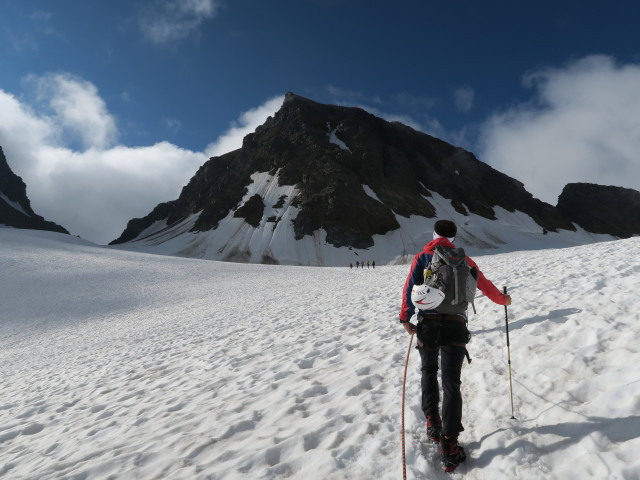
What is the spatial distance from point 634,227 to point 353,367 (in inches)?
6395

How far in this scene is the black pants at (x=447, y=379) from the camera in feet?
11.9

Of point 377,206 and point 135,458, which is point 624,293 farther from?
point 377,206

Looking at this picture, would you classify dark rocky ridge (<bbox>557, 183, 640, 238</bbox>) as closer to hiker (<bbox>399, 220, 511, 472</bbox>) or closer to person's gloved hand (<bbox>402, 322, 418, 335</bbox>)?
hiker (<bbox>399, 220, 511, 472</bbox>)

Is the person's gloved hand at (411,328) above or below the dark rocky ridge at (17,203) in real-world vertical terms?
below

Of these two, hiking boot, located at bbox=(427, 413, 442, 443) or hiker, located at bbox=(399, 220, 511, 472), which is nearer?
hiker, located at bbox=(399, 220, 511, 472)

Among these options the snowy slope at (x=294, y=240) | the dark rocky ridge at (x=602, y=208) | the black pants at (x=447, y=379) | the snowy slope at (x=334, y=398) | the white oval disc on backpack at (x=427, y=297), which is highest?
the dark rocky ridge at (x=602, y=208)

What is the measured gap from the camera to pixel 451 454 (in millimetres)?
3600

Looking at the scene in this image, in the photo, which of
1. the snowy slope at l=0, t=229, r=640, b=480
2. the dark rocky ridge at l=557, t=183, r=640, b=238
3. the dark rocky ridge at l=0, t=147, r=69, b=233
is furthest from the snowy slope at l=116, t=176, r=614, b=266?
the dark rocky ridge at l=0, t=147, r=69, b=233

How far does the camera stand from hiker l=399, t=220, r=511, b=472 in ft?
11.9

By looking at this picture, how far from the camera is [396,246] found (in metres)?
86.5

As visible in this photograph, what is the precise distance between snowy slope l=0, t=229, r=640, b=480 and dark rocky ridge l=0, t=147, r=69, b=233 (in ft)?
537

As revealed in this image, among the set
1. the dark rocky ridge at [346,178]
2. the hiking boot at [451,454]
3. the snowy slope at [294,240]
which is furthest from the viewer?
the dark rocky ridge at [346,178]

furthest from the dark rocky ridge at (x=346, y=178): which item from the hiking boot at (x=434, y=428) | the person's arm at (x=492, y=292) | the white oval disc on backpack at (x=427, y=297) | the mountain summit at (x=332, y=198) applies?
the white oval disc on backpack at (x=427, y=297)

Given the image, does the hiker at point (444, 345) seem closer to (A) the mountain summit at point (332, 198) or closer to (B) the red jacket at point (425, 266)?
(B) the red jacket at point (425, 266)
